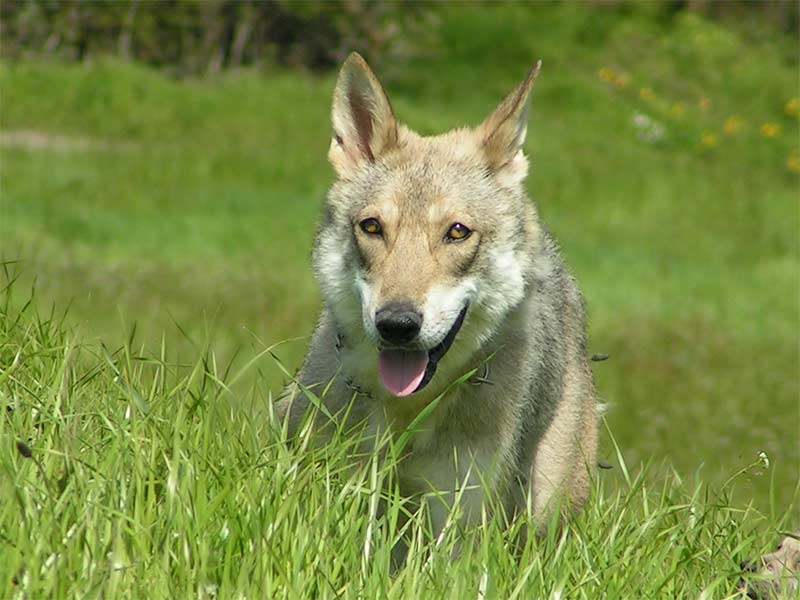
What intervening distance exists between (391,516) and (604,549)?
741 mm

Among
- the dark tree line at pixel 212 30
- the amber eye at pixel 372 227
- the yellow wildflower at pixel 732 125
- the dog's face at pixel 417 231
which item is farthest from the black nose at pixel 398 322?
the yellow wildflower at pixel 732 125

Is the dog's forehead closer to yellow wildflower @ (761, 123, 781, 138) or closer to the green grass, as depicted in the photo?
the green grass

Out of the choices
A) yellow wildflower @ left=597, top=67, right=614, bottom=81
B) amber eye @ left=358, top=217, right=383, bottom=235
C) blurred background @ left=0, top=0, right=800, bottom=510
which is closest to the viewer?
amber eye @ left=358, top=217, right=383, bottom=235

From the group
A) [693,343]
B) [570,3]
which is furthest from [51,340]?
[570,3]

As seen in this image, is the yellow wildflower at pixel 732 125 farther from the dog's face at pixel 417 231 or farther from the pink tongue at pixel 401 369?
the pink tongue at pixel 401 369

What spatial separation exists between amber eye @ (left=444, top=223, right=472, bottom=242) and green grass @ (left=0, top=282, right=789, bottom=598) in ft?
2.76

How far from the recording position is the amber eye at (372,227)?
202 inches

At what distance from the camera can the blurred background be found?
1174cm

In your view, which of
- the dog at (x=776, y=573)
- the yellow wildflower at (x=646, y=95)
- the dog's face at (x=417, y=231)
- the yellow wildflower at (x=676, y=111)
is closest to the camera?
the dog at (x=776, y=573)

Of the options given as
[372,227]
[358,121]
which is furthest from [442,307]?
[358,121]

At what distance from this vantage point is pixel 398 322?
4.73m

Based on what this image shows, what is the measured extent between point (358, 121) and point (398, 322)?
3.77ft

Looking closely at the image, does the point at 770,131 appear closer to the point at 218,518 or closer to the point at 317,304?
the point at 317,304

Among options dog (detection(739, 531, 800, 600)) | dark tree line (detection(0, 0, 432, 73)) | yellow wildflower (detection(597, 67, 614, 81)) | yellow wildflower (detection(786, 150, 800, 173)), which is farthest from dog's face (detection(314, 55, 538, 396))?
yellow wildflower (detection(597, 67, 614, 81))
